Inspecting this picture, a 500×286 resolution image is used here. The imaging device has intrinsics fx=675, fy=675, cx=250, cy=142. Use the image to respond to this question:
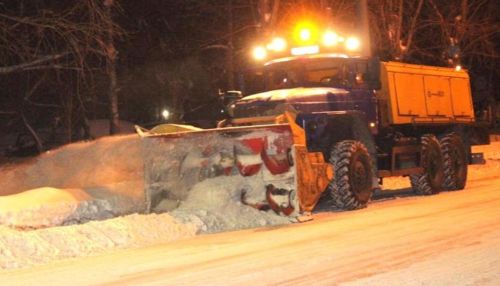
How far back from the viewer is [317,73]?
13836mm

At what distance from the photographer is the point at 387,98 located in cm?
1472

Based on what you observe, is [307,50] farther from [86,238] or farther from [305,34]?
[86,238]

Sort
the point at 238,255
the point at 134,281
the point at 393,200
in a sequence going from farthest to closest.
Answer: the point at 393,200
the point at 238,255
the point at 134,281

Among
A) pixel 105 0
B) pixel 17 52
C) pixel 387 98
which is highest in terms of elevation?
pixel 105 0

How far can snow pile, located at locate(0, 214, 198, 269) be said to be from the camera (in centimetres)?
900

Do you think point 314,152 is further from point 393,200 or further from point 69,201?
point 69,201

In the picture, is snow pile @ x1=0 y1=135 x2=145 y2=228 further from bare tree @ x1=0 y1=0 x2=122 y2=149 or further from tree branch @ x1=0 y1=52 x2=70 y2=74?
tree branch @ x1=0 y1=52 x2=70 y2=74

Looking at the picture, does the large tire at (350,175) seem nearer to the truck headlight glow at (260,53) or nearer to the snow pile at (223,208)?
the snow pile at (223,208)

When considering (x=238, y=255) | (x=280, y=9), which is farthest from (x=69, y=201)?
(x=280, y=9)

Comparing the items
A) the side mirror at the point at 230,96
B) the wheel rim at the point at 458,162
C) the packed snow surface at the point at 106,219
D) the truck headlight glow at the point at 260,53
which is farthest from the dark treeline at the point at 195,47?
the truck headlight glow at the point at 260,53

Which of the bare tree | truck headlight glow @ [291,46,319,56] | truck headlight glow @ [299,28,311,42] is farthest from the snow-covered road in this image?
the bare tree

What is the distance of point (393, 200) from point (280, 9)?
12862 mm

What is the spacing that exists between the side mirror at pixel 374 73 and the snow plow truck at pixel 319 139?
0.02 metres

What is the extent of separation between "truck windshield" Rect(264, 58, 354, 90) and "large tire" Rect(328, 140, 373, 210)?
1.47 metres
